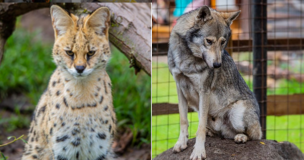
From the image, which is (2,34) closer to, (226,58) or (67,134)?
(67,134)

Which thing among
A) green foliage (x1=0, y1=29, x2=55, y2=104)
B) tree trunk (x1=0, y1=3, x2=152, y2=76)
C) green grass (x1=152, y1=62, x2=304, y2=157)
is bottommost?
green grass (x1=152, y1=62, x2=304, y2=157)

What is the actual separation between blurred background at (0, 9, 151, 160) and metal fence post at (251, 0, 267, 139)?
162 centimetres

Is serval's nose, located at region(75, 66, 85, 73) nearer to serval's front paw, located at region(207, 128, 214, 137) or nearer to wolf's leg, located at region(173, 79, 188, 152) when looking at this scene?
wolf's leg, located at region(173, 79, 188, 152)

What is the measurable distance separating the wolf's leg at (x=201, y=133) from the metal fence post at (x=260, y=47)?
1.48 meters

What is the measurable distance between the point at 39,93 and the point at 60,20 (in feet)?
9.16

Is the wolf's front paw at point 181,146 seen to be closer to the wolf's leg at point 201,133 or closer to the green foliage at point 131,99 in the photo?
the wolf's leg at point 201,133

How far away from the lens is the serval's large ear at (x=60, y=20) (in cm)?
316

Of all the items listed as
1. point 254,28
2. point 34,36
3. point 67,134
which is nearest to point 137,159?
point 67,134

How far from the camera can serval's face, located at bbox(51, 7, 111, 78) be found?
312 centimetres

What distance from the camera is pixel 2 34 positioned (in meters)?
4.03

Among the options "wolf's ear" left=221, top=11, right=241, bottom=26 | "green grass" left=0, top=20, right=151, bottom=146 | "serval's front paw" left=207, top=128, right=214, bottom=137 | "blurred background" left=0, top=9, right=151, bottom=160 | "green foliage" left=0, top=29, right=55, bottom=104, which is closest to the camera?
"wolf's ear" left=221, top=11, right=241, bottom=26

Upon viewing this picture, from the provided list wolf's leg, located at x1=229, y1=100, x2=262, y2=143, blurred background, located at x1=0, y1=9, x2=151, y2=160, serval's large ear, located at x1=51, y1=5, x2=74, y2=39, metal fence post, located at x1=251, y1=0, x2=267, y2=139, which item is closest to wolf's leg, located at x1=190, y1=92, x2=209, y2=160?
wolf's leg, located at x1=229, y1=100, x2=262, y2=143

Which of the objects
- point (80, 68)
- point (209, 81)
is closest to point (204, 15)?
point (209, 81)

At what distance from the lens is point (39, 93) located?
5.70 metres
